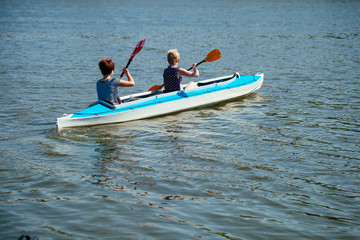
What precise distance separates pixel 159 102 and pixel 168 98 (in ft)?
0.89

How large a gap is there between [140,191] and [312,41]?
1811 cm

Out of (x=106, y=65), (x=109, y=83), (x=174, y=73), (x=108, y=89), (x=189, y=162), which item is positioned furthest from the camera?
(x=174, y=73)

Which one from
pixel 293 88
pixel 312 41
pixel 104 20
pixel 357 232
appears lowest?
pixel 357 232

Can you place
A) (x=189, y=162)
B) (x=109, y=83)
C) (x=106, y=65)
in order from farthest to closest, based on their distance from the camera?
(x=109, y=83) < (x=106, y=65) < (x=189, y=162)

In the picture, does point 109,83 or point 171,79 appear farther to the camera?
point 171,79

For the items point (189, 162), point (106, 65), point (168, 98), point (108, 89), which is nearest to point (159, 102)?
point (168, 98)

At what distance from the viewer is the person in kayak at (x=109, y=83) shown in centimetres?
823

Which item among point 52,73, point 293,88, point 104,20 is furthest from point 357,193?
point 104,20

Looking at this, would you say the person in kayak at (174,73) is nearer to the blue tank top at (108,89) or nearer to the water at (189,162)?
the water at (189,162)

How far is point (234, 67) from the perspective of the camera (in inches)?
633

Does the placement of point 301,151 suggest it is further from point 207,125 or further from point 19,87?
point 19,87

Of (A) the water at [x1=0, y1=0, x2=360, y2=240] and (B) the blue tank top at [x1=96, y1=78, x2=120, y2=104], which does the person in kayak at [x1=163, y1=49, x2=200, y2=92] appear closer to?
(A) the water at [x1=0, y1=0, x2=360, y2=240]

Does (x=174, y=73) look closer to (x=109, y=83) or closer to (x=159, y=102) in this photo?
(x=159, y=102)

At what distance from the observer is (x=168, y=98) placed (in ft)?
31.5
